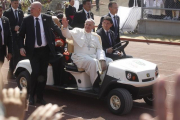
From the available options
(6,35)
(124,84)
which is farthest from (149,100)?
(6,35)

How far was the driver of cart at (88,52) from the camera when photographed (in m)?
7.05

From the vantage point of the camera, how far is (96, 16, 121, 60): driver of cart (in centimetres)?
774

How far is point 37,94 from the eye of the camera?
24.1 ft

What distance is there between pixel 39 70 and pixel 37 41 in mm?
570

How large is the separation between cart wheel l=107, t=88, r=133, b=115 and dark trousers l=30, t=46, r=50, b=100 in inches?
55.2

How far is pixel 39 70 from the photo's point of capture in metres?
7.25

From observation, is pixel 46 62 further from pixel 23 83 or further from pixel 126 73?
pixel 126 73

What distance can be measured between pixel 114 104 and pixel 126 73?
1.92ft

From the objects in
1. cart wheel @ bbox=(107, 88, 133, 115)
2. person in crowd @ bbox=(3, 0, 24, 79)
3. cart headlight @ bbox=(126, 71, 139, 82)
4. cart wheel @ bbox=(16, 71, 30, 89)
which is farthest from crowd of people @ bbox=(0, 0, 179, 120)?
person in crowd @ bbox=(3, 0, 24, 79)

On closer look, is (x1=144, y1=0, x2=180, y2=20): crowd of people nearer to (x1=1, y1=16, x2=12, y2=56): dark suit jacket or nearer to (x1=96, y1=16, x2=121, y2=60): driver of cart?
(x1=96, y1=16, x2=121, y2=60): driver of cart

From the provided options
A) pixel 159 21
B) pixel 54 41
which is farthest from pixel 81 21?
pixel 159 21

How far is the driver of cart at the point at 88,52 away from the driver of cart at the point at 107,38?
34 centimetres

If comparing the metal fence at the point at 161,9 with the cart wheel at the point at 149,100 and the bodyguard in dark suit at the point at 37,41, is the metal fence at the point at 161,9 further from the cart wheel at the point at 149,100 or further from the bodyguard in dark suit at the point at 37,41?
the bodyguard in dark suit at the point at 37,41

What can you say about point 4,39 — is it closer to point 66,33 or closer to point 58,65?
point 58,65
